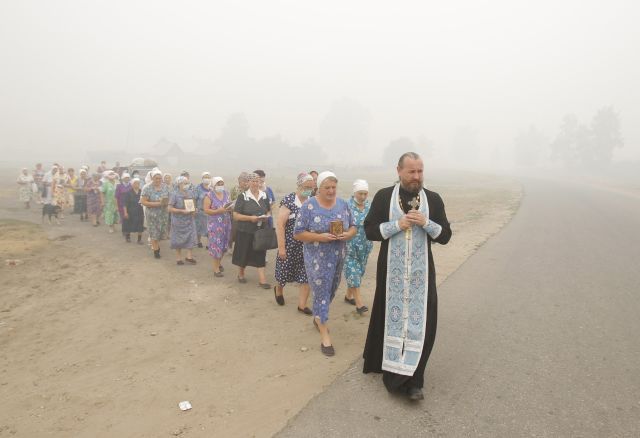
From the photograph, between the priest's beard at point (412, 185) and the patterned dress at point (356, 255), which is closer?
the priest's beard at point (412, 185)

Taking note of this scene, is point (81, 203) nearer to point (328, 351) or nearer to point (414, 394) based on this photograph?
point (328, 351)

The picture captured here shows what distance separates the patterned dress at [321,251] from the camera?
177 inches

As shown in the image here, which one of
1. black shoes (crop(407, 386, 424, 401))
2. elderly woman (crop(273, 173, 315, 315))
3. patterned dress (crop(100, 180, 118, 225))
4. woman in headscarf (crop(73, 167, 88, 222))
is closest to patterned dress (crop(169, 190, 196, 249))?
elderly woman (crop(273, 173, 315, 315))

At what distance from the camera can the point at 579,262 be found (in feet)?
27.2

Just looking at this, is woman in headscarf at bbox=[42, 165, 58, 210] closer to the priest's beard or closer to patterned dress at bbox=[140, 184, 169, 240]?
patterned dress at bbox=[140, 184, 169, 240]

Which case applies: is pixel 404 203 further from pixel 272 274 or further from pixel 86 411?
pixel 272 274

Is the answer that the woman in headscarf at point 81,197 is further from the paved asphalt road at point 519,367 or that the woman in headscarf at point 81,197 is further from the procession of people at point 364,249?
the paved asphalt road at point 519,367

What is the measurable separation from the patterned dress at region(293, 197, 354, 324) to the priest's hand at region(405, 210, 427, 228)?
1269mm

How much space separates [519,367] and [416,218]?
2.07 meters

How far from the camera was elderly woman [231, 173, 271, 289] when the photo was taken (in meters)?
6.67

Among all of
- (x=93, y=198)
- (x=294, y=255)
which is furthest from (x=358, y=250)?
(x=93, y=198)

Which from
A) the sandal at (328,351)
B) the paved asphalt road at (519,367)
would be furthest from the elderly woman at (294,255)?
the paved asphalt road at (519,367)

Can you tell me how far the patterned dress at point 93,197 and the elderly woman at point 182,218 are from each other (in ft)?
20.0

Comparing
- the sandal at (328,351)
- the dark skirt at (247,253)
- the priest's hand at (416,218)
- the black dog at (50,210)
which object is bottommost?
the black dog at (50,210)
